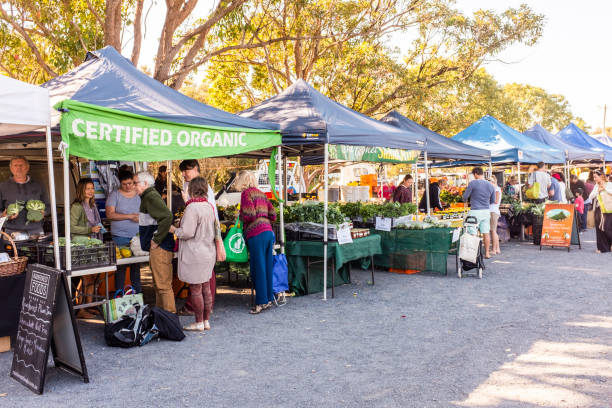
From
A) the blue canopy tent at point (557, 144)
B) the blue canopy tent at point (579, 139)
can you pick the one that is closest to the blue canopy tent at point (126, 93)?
the blue canopy tent at point (557, 144)

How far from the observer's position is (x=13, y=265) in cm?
480

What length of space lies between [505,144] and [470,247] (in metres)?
5.84

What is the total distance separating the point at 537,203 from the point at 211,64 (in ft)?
39.3

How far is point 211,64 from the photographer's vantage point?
19.2m

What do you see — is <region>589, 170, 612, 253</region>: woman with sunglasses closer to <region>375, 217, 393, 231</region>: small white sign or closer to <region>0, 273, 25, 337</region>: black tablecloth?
<region>375, 217, 393, 231</region>: small white sign

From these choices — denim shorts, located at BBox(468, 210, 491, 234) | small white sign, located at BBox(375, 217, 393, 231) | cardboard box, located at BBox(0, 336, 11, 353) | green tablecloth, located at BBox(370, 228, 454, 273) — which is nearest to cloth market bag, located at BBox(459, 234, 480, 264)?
green tablecloth, located at BBox(370, 228, 454, 273)

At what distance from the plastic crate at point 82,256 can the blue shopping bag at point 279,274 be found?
2207 mm

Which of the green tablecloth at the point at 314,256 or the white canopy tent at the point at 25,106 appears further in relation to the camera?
the green tablecloth at the point at 314,256

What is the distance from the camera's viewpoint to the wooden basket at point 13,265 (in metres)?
4.73

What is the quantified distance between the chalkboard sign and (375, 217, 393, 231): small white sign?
18.7ft

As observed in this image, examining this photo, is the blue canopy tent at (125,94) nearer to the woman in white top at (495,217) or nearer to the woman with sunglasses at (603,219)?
the woman in white top at (495,217)

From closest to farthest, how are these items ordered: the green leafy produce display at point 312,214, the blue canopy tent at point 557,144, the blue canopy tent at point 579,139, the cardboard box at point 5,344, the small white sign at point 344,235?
1. the cardboard box at point 5,344
2. the small white sign at point 344,235
3. the green leafy produce display at point 312,214
4. the blue canopy tent at point 557,144
5. the blue canopy tent at point 579,139

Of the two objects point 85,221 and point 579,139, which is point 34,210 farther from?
point 579,139

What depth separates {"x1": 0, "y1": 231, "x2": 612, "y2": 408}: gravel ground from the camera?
393cm
